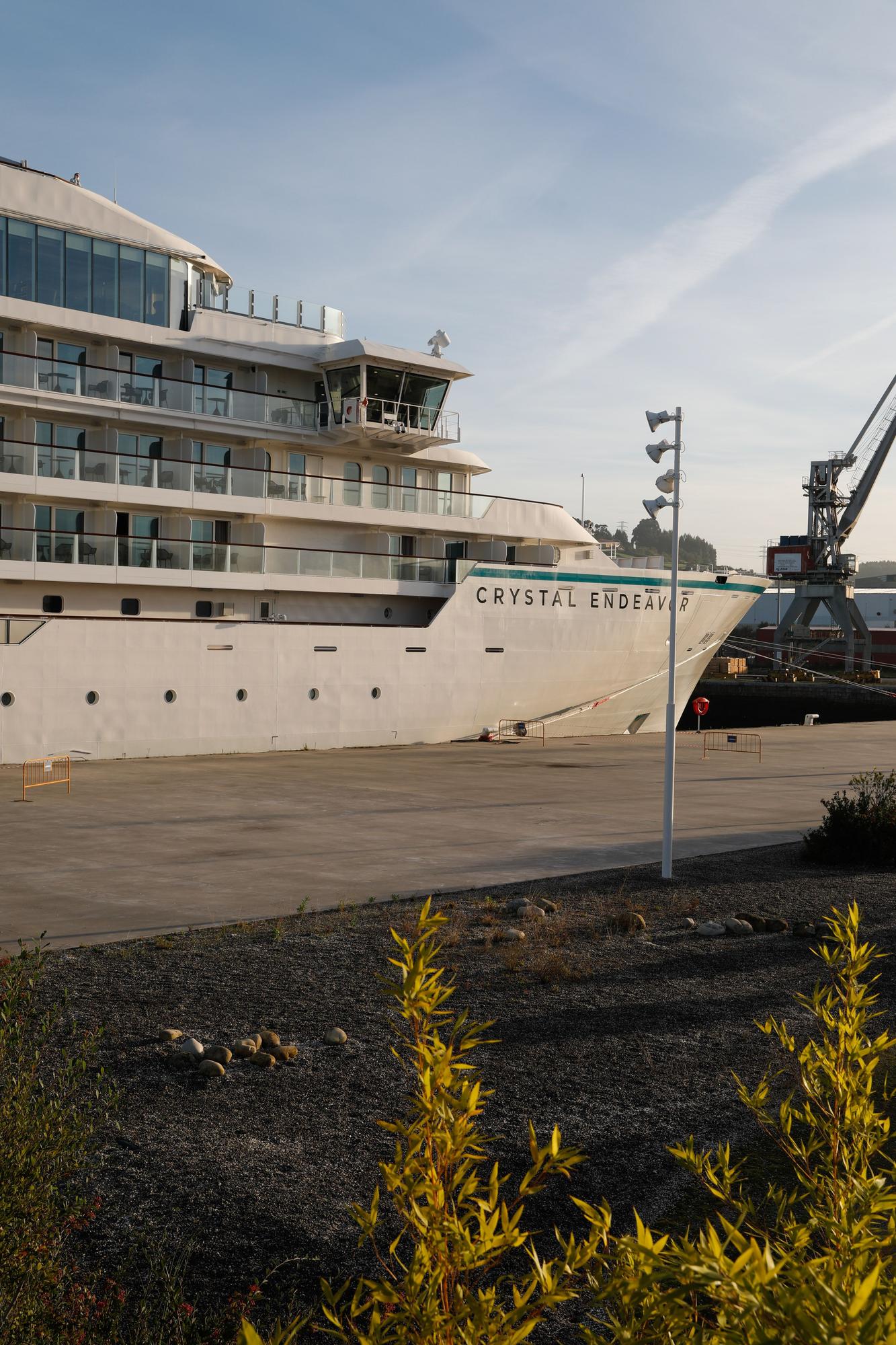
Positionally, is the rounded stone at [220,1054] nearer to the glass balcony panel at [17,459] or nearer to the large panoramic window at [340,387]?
the glass balcony panel at [17,459]

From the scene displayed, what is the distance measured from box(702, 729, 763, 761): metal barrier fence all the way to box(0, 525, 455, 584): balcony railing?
26.7ft

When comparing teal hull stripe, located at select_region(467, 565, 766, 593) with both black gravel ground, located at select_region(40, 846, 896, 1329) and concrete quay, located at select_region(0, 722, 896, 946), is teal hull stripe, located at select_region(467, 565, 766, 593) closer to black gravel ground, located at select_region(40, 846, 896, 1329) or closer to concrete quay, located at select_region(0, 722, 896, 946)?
concrete quay, located at select_region(0, 722, 896, 946)

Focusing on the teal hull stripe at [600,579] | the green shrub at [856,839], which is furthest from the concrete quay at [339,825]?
the teal hull stripe at [600,579]

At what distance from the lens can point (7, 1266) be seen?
152 inches

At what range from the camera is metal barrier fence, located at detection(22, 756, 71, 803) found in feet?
60.9

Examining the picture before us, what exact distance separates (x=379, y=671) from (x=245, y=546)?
4.30 meters

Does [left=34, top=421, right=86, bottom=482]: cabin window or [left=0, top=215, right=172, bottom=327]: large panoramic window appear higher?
[left=0, top=215, right=172, bottom=327]: large panoramic window

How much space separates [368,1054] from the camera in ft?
23.6

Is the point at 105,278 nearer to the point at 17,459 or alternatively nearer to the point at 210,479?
the point at 17,459

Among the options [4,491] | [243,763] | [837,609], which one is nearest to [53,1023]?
[243,763]

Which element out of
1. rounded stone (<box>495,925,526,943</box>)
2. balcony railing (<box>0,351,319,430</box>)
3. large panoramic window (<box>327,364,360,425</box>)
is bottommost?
rounded stone (<box>495,925,526,943</box>)

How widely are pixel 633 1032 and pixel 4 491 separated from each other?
62.4ft

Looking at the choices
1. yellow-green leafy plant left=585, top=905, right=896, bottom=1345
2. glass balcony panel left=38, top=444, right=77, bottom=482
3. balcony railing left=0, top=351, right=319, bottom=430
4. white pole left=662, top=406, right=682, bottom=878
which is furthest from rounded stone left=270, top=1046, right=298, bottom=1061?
balcony railing left=0, top=351, right=319, bottom=430

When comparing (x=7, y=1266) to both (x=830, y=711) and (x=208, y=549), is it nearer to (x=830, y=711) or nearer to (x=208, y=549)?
(x=208, y=549)
